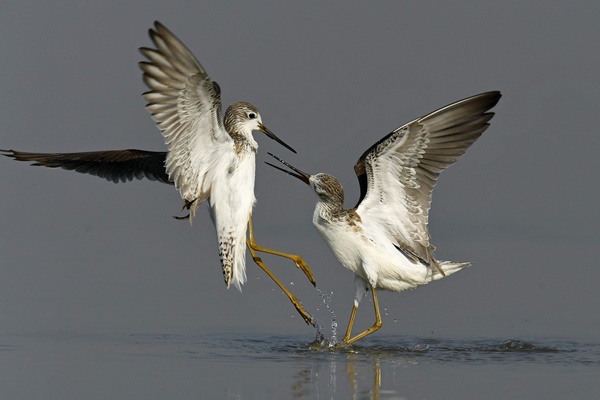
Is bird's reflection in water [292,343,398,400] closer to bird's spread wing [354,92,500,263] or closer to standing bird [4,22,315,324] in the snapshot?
standing bird [4,22,315,324]

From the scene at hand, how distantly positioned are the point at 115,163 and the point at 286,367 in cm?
454

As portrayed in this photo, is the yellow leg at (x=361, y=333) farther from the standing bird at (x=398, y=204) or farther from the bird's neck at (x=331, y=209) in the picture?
the bird's neck at (x=331, y=209)

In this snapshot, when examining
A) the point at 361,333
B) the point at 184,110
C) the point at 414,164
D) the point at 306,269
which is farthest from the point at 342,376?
the point at 184,110

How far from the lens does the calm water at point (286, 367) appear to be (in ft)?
29.8

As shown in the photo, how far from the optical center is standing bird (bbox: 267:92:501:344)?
463 inches

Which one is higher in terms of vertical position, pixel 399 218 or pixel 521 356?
pixel 399 218

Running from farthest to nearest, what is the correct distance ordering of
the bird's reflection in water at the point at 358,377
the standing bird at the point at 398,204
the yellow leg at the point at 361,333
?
1. the yellow leg at the point at 361,333
2. the standing bird at the point at 398,204
3. the bird's reflection in water at the point at 358,377

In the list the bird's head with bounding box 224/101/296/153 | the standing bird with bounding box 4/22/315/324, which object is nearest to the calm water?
the standing bird with bounding box 4/22/315/324

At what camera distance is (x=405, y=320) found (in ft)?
43.1

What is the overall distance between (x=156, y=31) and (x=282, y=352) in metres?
3.25

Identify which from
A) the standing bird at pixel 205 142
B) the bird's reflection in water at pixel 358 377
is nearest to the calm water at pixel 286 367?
the bird's reflection in water at pixel 358 377

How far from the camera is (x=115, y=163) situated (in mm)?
13875

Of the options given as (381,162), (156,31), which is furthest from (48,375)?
(381,162)

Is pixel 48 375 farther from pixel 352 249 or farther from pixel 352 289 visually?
pixel 352 289
